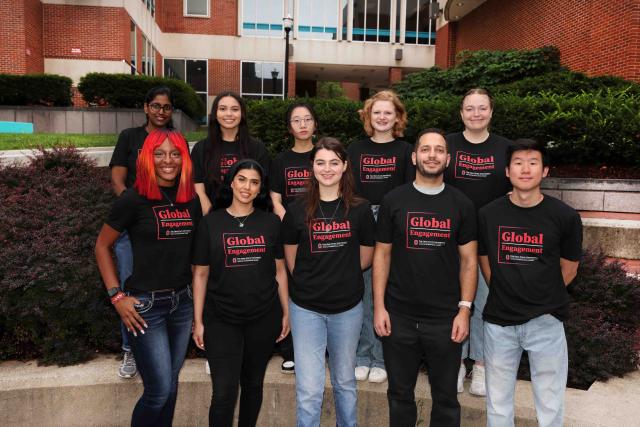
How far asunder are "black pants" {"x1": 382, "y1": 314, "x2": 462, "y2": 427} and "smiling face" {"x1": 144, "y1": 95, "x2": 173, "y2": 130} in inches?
107

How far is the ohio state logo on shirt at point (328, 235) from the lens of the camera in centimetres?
326

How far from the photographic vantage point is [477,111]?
150 inches

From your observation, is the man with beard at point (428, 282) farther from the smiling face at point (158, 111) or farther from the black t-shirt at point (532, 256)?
the smiling face at point (158, 111)

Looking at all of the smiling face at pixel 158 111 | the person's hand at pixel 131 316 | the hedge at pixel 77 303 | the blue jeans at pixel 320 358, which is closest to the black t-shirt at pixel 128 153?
the smiling face at pixel 158 111

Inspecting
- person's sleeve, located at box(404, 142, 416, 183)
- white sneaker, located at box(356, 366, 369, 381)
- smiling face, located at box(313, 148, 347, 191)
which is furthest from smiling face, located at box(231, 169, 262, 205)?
white sneaker, located at box(356, 366, 369, 381)

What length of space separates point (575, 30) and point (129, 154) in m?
13.8

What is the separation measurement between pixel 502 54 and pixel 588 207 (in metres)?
9.53

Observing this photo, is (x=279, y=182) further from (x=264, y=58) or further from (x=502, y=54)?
(x=264, y=58)

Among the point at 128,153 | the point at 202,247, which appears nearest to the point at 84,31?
the point at 128,153

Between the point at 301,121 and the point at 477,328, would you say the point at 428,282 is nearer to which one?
the point at 477,328

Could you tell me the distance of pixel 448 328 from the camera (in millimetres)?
3146

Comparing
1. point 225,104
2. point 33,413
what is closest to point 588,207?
point 225,104

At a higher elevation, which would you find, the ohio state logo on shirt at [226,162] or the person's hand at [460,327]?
the ohio state logo on shirt at [226,162]

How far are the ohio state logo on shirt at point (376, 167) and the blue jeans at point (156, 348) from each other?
1656mm
